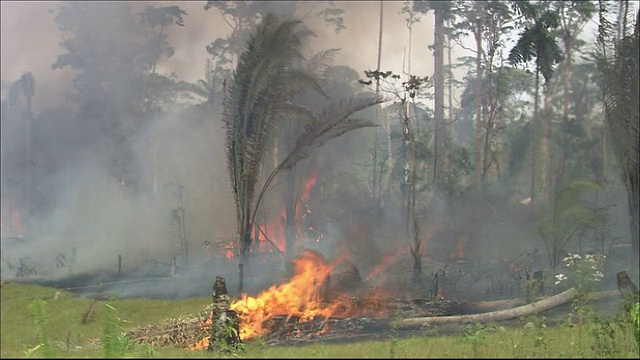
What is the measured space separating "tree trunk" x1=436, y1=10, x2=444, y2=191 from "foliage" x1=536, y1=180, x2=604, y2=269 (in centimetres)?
894

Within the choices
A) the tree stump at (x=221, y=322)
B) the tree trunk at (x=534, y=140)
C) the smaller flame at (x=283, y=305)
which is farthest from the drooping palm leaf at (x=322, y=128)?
the tree trunk at (x=534, y=140)

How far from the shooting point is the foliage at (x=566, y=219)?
17.5m

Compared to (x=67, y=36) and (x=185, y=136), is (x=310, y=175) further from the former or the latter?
(x=67, y=36)

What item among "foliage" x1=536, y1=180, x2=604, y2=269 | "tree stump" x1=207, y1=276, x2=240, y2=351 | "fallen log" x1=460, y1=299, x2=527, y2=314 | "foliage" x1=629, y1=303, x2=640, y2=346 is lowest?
"fallen log" x1=460, y1=299, x2=527, y2=314

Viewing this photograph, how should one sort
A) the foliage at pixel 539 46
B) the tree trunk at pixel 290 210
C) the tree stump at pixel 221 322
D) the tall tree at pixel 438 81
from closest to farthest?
the tree stump at pixel 221 322 < the foliage at pixel 539 46 < the tree trunk at pixel 290 210 < the tall tree at pixel 438 81

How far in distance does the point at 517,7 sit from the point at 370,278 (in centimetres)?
1257

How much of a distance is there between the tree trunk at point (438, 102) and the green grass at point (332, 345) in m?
14.1

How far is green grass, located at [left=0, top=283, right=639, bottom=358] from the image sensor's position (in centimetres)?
661

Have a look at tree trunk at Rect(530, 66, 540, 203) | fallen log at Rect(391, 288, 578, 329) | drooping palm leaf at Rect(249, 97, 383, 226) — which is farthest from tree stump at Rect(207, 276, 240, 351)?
tree trunk at Rect(530, 66, 540, 203)

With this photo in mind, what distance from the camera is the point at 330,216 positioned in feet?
83.9

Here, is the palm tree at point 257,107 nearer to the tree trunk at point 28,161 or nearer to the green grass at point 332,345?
the green grass at point 332,345

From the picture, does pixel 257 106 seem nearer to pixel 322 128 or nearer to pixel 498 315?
pixel 322 128

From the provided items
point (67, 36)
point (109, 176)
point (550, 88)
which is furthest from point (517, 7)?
point (67, 36)

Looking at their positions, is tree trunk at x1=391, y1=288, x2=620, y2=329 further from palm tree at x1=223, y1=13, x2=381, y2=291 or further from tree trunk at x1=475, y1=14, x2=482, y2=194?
tree trunk at x1=475, y1=14, x2=482, y2=194
